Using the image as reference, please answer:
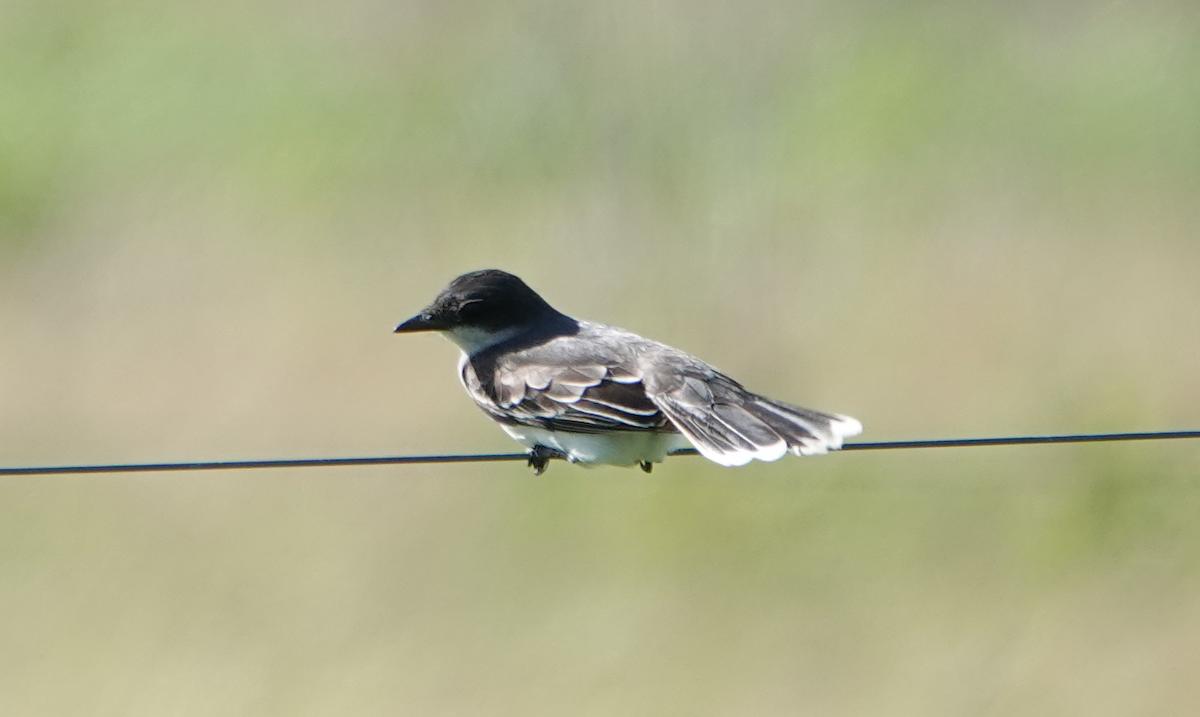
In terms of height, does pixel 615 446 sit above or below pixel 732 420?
below

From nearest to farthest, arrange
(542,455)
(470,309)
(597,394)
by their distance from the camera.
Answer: (597,394), (542,455), (470,309)

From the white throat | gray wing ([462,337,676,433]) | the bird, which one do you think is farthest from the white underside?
the white throat

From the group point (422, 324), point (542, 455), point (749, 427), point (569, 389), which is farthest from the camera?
point (422, 324)

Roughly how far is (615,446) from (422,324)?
1298 millimetres

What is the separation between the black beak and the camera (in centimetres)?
759

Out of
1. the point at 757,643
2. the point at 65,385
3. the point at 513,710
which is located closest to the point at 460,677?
the point at 513,710

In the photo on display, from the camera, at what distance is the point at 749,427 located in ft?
21.6

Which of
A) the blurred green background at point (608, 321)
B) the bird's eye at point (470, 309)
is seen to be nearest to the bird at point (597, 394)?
the bird's eye at point (470, 309)

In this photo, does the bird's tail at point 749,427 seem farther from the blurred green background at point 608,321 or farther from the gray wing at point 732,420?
the blurred green background at point 608,321

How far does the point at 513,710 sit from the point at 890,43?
11733 millimetres

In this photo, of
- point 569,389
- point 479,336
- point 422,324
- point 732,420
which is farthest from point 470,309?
point 732,420

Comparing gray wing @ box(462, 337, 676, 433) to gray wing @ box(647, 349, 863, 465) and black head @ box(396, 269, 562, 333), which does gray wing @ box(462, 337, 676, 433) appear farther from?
black head @ box(396, 269, 562, 333)

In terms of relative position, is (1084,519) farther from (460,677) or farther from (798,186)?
(798,186)

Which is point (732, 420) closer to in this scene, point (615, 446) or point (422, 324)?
point (615, 446)
